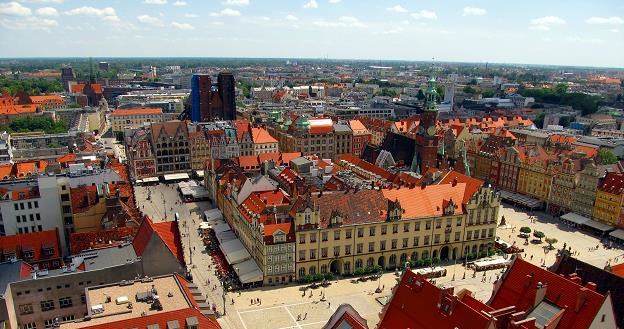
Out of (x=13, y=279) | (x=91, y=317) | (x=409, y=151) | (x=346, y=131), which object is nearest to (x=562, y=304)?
(x=91, y=317)

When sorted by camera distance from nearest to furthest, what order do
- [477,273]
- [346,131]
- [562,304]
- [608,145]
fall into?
[562,304]
[477,273]
[608,145]
[346,131]

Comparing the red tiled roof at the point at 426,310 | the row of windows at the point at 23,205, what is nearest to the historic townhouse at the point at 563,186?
the red tiled roof at the point at 426,310

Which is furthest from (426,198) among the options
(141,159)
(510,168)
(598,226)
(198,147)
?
(141,159)

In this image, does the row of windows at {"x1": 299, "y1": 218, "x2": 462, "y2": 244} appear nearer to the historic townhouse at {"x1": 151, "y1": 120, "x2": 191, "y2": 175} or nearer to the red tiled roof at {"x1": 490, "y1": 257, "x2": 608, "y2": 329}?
the red tiled roof at {"x1": 490, "y1": 257, "x2": 608, "y2": 329}

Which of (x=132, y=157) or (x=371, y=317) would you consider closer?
(x=371, y=317)

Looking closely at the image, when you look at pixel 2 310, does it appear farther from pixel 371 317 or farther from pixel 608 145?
pixel 608 145

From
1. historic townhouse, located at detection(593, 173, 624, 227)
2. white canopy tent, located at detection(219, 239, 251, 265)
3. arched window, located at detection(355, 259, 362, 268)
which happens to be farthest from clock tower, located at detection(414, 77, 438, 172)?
white canopy tent, located at detection(219, 239, 251, 265)

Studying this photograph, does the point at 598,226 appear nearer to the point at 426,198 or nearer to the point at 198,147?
the point at 426,198
